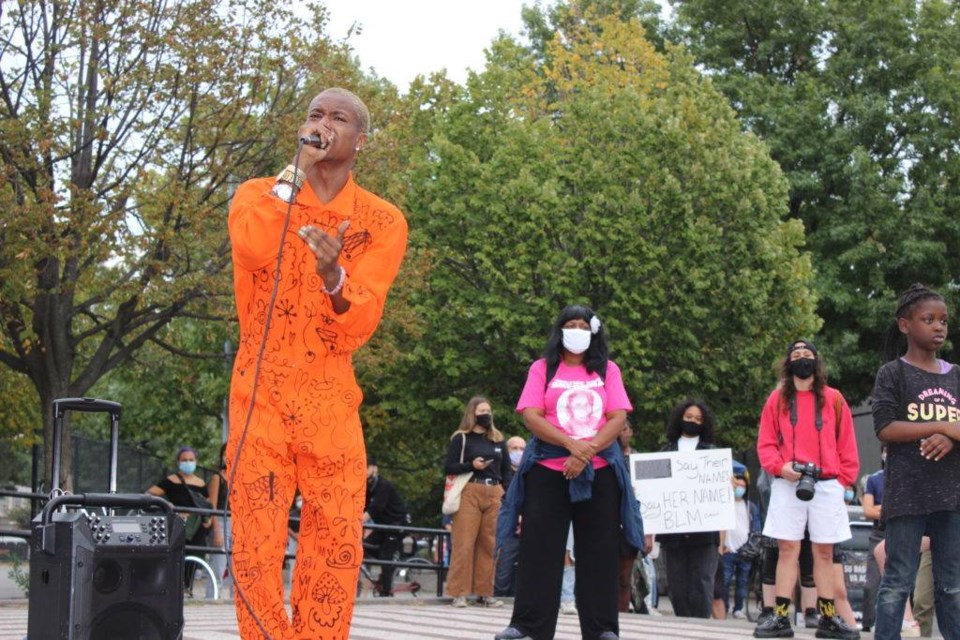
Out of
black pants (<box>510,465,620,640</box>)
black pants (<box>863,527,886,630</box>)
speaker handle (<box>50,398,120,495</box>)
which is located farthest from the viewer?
black pants (<box>863,527,886,630</box>)

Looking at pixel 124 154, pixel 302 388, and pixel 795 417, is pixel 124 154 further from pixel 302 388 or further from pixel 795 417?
pixel 302 388

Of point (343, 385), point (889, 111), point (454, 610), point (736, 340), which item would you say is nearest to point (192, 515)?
point (454, 610)

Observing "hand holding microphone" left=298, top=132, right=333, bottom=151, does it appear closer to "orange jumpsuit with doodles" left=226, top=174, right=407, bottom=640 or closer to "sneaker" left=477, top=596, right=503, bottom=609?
"orange jumpsuit with doodles" left=226, top=174, right=407, bottom=640

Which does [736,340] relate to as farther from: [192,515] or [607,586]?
[607,586]

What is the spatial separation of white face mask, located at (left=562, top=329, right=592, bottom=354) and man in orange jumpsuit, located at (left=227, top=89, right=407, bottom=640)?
10.5 feet

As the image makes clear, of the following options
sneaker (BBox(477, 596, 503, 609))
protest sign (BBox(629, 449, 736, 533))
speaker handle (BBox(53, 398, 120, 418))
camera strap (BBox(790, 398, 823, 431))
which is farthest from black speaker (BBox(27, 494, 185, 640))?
sneaker (BBox(477, 596, 503, 609))

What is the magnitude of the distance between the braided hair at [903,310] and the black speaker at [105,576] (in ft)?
13.3

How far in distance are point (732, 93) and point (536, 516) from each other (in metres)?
31.8

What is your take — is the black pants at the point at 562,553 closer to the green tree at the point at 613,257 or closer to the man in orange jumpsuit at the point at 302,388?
the man in orange jumpsuit at the point at 302,388

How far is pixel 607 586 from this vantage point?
322 inches

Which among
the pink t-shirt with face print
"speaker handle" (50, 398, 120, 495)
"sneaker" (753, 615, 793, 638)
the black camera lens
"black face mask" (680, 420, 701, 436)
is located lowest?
"sneaker" (753, 615, 793, 638)

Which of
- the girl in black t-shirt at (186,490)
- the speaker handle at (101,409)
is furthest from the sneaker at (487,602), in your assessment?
the speaker handle at (101,409)

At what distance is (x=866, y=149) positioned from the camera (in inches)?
1462

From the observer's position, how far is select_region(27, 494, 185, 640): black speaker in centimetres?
558
